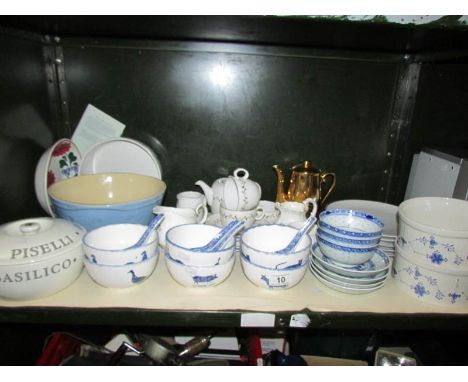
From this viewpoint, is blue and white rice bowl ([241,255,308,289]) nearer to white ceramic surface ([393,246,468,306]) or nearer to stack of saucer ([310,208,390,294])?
stack of saucer ([310,208,390,294])

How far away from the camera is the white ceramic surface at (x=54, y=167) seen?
792 mm

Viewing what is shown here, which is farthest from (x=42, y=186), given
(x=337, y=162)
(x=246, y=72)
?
(x=337, y=162)

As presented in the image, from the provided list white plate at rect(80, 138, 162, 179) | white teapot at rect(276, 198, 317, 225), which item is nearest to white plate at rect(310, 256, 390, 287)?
white teapot at rect(276, 198, 317, 225)

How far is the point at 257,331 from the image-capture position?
3.30 ft

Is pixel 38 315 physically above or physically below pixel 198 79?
below

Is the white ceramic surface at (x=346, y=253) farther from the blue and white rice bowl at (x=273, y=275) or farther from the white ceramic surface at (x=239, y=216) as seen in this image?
the white ceramic surface at (x=239, y=216)

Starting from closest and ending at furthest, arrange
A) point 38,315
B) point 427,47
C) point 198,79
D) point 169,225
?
point 38,315
point 169,225
point 427,47
point 198,79

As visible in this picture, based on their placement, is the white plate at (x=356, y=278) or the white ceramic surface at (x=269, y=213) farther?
the white ceramic surface at (x=269, y=213)

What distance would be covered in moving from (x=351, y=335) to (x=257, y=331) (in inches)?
11.7

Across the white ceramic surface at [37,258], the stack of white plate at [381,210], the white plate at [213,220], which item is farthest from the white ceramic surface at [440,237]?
the white ceramic surface at [37,258]

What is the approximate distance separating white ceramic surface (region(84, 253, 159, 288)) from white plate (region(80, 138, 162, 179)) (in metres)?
0.40

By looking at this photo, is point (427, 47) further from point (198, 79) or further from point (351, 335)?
point (351, 335)

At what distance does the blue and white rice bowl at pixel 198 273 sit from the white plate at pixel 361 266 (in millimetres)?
193

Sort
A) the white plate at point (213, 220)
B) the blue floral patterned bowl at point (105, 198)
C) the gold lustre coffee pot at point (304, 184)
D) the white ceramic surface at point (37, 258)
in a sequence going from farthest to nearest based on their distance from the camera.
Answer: the gold lustre coffee pot at point (304, 184)
the white plate at point (213, 220)
the blue floral patterned bowl at point (105, 198)
the white ceramic surface at point (37, 258)
